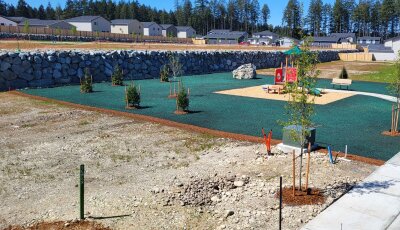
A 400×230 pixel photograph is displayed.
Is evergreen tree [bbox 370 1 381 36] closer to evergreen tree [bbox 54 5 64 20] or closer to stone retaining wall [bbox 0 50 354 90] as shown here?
evergreen tree [bbox 54 5 64 20]

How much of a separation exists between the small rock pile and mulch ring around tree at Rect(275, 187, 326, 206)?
108cm

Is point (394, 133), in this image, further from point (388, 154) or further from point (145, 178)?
point (145, 178)

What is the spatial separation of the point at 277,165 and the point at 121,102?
11.7 meters

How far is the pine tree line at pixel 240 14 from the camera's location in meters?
134

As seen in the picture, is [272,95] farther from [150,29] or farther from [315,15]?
[315,15]

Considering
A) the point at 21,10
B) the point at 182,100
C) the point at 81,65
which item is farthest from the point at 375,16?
the point at 182,100

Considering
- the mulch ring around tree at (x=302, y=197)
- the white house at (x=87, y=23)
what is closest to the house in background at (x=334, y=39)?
the white house at (x=87, y=23)

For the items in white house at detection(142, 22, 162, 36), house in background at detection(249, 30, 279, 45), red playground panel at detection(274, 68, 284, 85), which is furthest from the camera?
house in background at detection(249, 30, 279, 45)

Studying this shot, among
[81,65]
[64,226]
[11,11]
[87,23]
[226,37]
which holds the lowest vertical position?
[64,226]

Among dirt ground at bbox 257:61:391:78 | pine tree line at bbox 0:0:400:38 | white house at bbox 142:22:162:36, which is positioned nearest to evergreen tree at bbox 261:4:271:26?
pine tree line at bbox 0:0:400:38

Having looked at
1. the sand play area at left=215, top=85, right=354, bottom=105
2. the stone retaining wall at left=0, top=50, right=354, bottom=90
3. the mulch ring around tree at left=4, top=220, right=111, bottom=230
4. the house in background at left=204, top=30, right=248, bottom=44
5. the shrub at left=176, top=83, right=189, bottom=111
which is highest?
the house in background at left=204, top=30, right=248, bottom=44

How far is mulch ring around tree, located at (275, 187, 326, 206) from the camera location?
798 cm

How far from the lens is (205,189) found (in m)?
8.65

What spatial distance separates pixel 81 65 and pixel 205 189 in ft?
Result: 70.7
